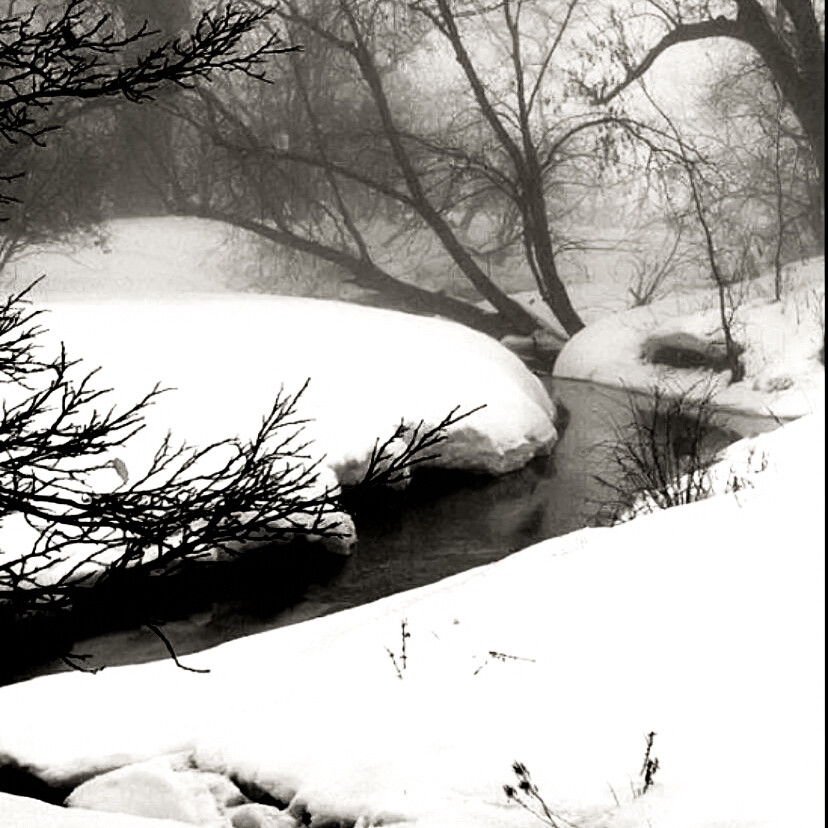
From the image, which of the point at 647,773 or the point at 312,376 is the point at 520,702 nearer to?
the point at 647,773

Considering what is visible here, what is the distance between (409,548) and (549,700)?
5.90 metres

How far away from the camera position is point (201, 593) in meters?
9.45

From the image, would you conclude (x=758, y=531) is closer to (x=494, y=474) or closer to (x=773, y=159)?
(x=494, y=474)

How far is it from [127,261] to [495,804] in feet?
56.0

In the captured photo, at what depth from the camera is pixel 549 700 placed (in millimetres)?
4645

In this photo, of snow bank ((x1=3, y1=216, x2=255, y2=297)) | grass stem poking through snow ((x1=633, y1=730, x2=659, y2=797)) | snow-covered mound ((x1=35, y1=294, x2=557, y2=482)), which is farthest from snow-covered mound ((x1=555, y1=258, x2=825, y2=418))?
grass stem poking through snow ((x1=633, y1=730, x2=659, y2=797))

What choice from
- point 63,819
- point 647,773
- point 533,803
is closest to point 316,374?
point 63,819

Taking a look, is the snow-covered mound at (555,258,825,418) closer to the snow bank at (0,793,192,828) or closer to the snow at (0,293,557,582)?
the snow at (0,293,557,582)

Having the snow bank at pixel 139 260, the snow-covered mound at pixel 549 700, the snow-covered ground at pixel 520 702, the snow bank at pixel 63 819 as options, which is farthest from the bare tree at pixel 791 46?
the snow bank at pixel 63 819

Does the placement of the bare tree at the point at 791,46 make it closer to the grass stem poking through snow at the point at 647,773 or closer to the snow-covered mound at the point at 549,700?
the snow-covered mound at the point at 549,700

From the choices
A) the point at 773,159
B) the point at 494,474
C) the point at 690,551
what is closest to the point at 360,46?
the point at 773,159

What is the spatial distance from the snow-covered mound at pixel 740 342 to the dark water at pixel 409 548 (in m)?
2.09

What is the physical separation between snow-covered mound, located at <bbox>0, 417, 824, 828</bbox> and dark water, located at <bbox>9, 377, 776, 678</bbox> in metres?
1.16

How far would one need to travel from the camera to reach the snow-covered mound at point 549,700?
4.00 m
